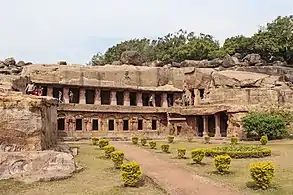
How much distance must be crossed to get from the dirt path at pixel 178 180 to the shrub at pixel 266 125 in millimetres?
13136

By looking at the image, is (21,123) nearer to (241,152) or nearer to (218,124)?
(241,152)

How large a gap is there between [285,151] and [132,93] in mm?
21601

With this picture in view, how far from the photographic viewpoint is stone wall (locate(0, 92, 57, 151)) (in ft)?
52.2

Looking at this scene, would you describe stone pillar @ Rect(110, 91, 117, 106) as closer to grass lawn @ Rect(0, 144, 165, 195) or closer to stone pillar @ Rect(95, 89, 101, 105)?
stone pillar @ Rect(95, 89, 101, 105)

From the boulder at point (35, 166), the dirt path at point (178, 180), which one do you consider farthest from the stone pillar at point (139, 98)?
the boulder at point (35, 166)

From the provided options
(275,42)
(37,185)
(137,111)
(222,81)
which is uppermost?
(275,42)

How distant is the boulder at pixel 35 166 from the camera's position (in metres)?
14.2

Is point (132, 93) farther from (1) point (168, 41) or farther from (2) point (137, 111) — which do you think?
(1) point (168, 41)

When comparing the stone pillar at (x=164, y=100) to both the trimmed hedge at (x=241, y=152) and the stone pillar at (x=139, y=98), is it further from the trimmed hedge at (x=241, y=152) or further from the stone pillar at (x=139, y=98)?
the trimmed hedge at (x=241, y=152)

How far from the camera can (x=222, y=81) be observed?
3788 centimetres

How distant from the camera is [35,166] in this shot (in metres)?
14.9

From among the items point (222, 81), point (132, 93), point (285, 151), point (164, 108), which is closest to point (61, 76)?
point (132, 93)

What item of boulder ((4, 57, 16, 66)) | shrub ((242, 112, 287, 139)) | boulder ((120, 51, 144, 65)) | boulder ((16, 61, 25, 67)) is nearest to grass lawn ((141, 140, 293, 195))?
shrub ((242, 112, 287, 139))

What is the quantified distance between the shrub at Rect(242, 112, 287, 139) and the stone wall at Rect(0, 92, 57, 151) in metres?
18.2
